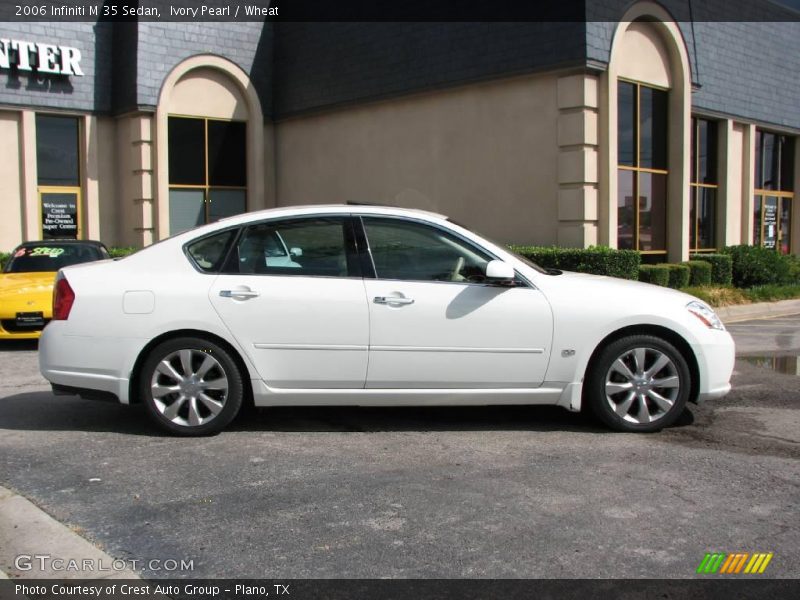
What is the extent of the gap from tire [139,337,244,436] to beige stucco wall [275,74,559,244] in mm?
9751

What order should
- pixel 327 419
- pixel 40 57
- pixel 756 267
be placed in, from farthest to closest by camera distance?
pixel 40 57 → pixel 756 267 → pixel 327 419

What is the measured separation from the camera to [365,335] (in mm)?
5711

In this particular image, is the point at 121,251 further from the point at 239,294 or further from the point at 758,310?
the point at 239,294

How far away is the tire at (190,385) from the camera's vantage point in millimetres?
5738

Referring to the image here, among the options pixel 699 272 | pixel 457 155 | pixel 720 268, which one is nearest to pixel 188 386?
pixel 457 155

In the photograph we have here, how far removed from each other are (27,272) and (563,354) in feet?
26.4

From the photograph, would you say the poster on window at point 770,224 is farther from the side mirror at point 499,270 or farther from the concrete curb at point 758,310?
the side mirror at point 499,270

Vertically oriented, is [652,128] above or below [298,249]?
above

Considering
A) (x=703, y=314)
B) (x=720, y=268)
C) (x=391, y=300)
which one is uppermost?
(x=720, y=268)

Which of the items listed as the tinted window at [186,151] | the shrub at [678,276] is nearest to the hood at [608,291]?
the shrub at [678,276]

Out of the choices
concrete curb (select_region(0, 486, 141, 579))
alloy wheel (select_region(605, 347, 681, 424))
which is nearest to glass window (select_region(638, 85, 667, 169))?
alloy wheel (select_region(605, 347, 681, 424))

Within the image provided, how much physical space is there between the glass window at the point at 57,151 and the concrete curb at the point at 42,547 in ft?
53.0

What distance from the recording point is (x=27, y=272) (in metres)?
11.0

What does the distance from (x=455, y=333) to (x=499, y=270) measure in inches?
20.6
